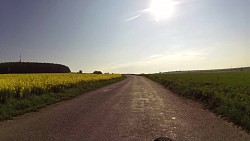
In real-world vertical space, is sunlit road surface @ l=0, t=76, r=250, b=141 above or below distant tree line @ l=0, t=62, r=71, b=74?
below

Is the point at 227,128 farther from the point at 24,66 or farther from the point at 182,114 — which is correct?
the point at 24,66

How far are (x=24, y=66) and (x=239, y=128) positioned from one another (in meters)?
112

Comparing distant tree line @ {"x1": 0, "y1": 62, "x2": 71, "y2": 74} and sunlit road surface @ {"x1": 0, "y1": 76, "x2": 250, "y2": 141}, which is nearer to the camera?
sunlit road surface @ {"x1": 0, "y1": 76, "x2": 250, "y2": 141}

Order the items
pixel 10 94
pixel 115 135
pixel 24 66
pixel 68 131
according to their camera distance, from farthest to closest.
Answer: pixel 24 66, pixel 10 94, pixel 68 131, pixel 115 135

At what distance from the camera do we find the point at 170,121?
11234mm

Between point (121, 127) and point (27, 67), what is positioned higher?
point (27, 67)

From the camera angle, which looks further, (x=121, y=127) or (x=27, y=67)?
(x=27, y=67)

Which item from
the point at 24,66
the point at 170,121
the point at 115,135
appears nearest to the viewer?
the point at 115,135

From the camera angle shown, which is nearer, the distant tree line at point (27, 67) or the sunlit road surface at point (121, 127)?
the sunlit road surface at point (121, 127)

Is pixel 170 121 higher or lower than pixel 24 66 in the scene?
lower

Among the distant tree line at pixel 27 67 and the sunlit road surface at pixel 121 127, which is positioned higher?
the distant tree line at pixel 27 67

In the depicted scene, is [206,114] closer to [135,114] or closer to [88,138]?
[135,114]

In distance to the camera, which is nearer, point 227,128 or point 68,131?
point 68,131

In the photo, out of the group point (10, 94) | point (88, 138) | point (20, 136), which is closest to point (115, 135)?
point (88, 138)
